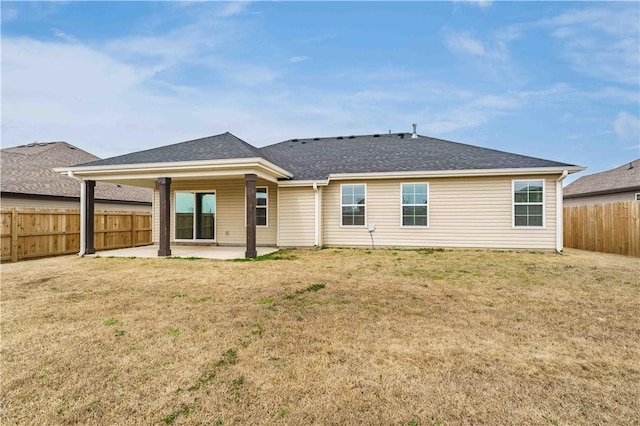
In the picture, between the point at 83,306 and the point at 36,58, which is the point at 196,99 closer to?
the point at 36,58

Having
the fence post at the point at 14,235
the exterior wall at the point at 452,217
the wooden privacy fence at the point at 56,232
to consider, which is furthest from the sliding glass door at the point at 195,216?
the fence post at the point at 14,235

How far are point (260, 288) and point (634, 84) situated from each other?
2076 centimetres

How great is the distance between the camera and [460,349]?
3.16 m

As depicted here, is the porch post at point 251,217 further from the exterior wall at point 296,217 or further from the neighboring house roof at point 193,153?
the exterior wall at point 296,217

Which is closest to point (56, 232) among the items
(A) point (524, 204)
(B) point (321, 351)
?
(B) point (321, 351)

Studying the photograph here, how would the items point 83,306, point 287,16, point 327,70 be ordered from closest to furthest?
point 83,306, point 287,16, point 327,70

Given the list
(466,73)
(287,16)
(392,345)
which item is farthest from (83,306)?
(466,73)

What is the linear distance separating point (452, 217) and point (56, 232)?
13405mm

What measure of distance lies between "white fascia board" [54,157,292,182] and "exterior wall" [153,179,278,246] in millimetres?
2021

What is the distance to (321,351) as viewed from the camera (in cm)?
311

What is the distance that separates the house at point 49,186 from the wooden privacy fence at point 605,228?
2081 centimetres

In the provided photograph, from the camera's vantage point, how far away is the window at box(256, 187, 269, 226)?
1233cm


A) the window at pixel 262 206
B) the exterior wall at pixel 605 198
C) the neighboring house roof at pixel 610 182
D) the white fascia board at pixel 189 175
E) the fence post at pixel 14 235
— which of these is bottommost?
the fence post at pixel 14 235

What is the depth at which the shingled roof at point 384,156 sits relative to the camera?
11281 millimetres
